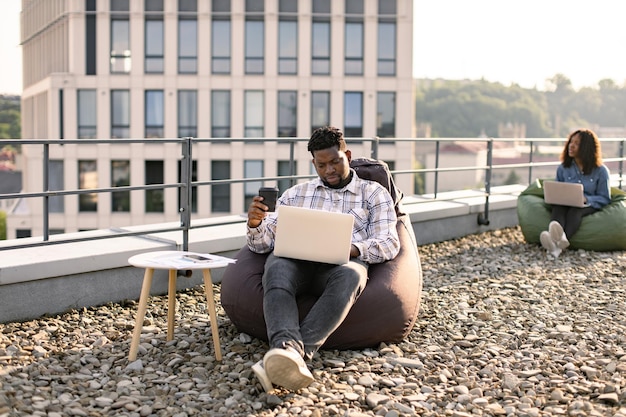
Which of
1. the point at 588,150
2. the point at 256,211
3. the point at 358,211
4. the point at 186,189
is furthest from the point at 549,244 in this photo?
the point at 256,211

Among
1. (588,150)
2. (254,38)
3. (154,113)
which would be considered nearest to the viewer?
(588,150)

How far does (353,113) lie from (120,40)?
1124cm

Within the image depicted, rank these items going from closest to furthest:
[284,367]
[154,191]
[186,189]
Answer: [284,367] < [186,189] < [154,191]

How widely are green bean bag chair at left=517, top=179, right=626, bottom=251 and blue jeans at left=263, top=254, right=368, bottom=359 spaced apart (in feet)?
15.2

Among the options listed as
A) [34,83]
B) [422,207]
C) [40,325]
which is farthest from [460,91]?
[40,325]

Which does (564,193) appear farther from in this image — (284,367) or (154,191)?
(154,191)

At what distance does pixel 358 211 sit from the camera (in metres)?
5.68

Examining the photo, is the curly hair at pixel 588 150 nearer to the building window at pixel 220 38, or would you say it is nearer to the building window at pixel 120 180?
the building window at pixel 220 38

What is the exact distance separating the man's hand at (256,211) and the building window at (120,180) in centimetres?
3954

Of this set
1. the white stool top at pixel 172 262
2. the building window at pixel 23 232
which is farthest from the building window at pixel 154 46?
the white stool top at pixel 172 262

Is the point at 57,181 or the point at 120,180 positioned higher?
the point at 120,180

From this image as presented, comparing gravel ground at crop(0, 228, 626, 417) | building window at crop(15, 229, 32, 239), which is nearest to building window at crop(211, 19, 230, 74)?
building window at crop(15, 229, 32, 239)

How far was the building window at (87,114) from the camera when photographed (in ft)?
144

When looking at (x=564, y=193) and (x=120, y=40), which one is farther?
(x=120, y=40)
